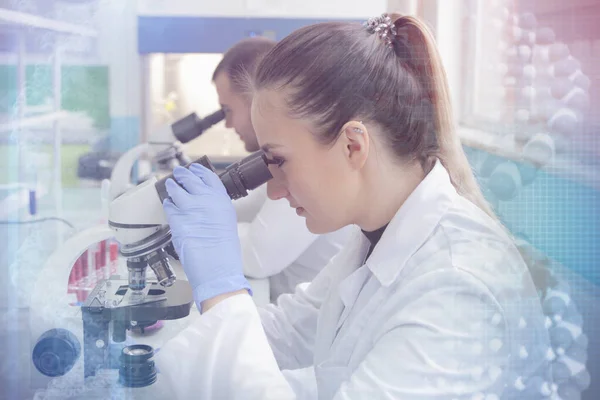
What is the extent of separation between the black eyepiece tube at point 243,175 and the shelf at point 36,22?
30cm

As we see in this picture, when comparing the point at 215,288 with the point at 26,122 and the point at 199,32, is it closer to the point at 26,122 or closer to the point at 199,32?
the point at 26,122

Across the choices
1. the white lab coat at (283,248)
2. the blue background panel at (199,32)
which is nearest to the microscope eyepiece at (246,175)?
the white lab coat at (283,248)

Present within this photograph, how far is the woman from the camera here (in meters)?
0.72

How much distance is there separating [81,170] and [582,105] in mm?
1771

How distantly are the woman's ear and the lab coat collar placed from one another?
0.36ft

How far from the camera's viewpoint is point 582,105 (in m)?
0.59

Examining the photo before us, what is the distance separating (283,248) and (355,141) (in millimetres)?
1035

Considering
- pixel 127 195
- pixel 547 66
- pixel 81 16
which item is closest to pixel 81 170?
pixel 81 16

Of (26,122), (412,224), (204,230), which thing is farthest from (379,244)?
(26,122)

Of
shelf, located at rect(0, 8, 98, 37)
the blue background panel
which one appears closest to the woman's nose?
shelf, located at rect(0, 8, 98, 37)

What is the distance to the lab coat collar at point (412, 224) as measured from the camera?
89 cm

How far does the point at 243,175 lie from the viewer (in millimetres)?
954

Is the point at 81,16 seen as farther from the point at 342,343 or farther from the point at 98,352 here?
the point at 342,343

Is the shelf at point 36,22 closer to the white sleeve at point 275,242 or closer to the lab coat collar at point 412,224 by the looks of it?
the lab coat collar at point 412,224
